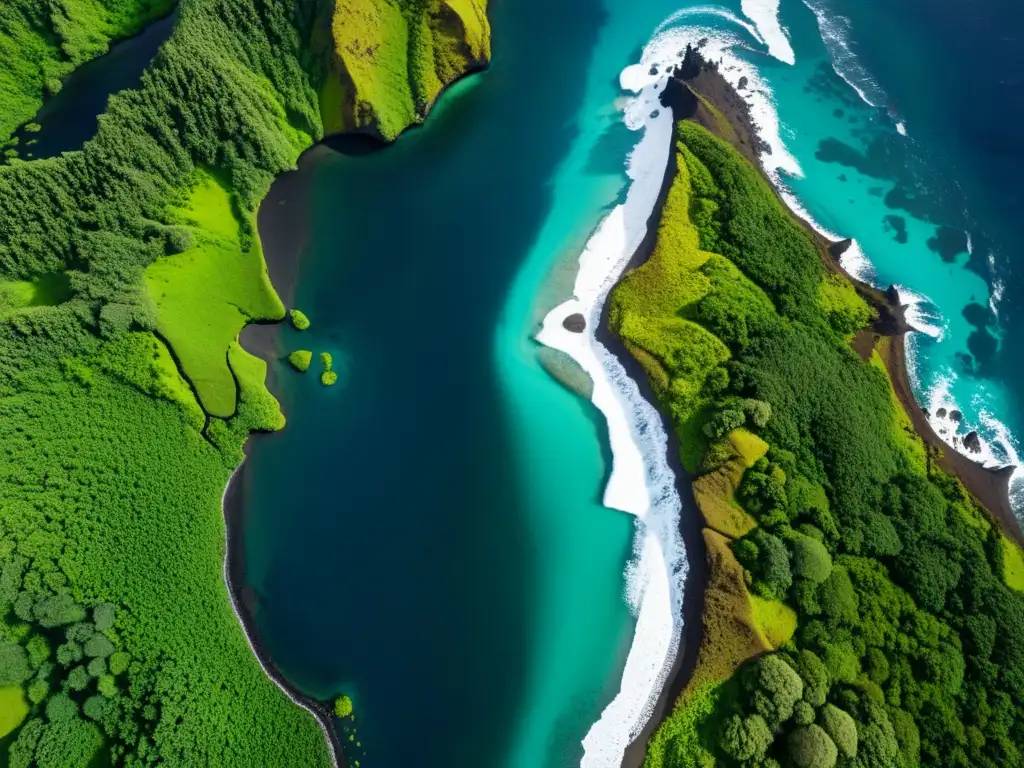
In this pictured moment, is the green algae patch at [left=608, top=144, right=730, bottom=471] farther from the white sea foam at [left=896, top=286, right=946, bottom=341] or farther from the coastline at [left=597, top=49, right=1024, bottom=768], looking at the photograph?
the white sea foam at [left=896, top=286, right=946, bottom=341]

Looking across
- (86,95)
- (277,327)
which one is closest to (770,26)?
(277,327)

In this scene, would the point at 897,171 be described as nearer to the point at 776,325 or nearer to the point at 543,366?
the point at 776,325

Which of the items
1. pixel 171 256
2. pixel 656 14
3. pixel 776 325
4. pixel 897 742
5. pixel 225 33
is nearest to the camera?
pixel 897 742

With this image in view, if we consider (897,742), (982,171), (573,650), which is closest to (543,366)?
(573,650)

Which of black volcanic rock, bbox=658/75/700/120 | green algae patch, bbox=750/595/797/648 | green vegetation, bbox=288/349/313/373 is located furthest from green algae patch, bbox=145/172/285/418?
green algae patch, bbox=750/595/797/648

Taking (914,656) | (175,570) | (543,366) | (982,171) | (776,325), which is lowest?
(175,570)

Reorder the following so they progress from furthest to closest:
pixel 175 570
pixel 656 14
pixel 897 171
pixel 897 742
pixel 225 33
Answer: pixel 656 14 < pixel 897 171 < pixel 225 33 < pixel 175 570 < pixel 897 742
